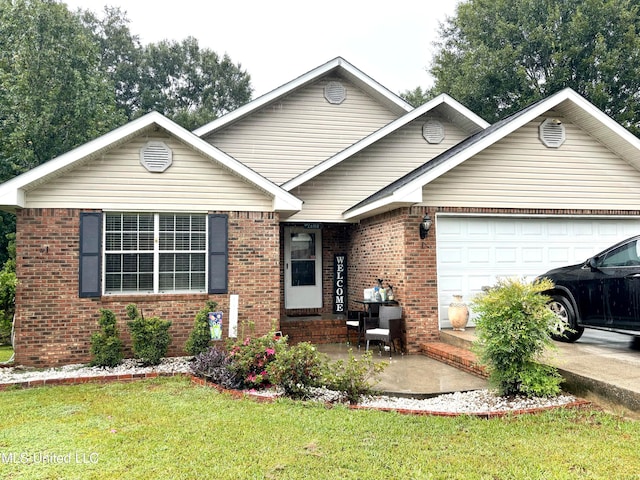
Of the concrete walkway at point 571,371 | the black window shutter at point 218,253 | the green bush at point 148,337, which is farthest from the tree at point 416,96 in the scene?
the green bush at point 148,337

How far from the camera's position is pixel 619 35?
2294 cm

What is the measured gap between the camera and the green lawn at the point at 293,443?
3938 mm

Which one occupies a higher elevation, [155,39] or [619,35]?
[155,39]

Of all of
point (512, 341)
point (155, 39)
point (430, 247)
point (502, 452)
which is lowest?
point (502, 452)

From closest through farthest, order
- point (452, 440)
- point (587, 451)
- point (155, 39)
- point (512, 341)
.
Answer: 1. point (587, 451)
2. point (452, 440)
3. point (512, 341)
4. point (155, 39)

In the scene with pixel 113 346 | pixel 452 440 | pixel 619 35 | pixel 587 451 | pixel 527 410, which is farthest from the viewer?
pixel 619 35

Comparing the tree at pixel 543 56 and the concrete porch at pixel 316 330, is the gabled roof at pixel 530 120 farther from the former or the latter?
the tree at pixel 543 56

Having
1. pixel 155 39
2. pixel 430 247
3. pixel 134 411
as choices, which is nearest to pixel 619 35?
pixel 430 247

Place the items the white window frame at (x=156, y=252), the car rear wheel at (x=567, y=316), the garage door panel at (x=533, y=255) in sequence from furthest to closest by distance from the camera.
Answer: the garage door panel at (x=533, y=255) < the white window frame at (x=156, y=252) < the car rear wheel at (x=567, y=316)

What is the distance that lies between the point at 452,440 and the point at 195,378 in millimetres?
4116

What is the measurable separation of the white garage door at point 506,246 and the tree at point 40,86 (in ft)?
63.8

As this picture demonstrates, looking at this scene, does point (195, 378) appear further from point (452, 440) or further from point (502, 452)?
point (502, 452)

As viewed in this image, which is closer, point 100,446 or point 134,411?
point 100,446

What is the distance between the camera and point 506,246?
9.91m
